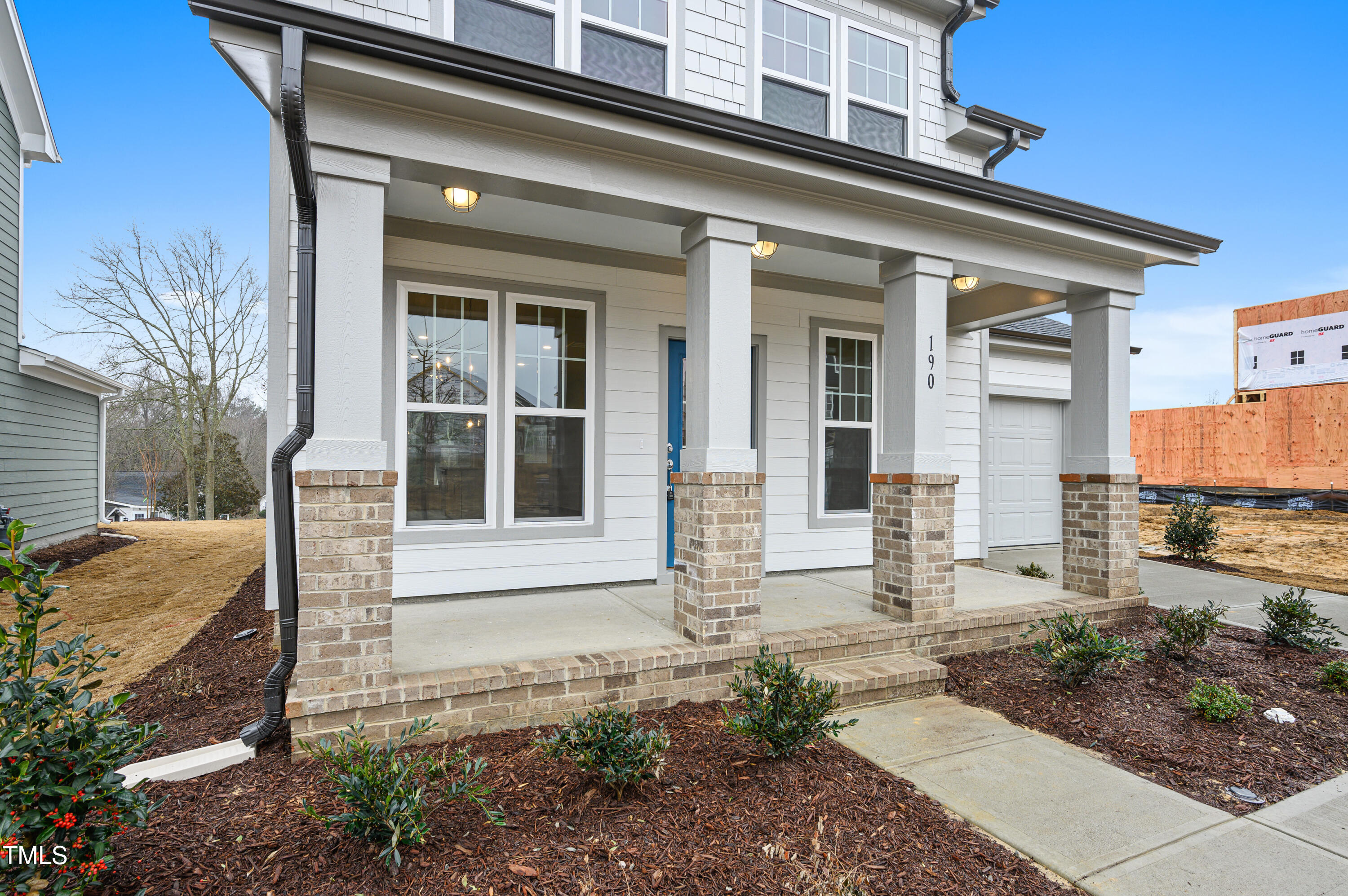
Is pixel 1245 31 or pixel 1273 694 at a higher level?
pixel 1245 31

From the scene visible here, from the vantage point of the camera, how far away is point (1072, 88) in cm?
1959

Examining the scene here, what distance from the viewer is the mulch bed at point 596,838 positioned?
2.06 m

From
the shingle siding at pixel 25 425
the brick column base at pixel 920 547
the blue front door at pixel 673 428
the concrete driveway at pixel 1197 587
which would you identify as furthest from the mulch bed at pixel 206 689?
the concrete driveway at pixel 1197 587

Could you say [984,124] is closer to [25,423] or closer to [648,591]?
[648,591]

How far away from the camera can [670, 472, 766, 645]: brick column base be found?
12.0 ft

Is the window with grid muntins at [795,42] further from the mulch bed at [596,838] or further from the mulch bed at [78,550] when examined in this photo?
the mulch bed at [78,550]

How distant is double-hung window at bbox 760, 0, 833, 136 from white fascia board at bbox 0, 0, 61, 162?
9.66m

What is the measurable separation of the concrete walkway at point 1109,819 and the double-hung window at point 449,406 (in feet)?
10.7

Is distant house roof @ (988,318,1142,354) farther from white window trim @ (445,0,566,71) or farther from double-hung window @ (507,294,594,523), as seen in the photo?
white window trim @ (445,0,566,71)

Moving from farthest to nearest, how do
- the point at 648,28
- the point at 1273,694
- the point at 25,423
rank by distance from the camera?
the point at 25,423 → the point at 648,28 → the point at 1273,694

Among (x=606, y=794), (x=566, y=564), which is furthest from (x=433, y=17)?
(x=606, y=794)

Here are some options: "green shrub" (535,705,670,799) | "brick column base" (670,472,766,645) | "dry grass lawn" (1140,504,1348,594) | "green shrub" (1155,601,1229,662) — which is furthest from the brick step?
"dry grass lawn" (1140,504,1348,594)

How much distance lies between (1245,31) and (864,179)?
75.9 feet

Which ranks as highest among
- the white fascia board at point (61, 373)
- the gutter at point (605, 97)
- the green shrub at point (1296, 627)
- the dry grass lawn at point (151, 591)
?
the gutter at point (605, 97)
